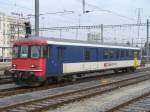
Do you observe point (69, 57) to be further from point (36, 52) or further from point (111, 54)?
point (111, 54)

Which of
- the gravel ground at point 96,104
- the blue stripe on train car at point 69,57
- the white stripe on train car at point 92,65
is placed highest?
the blue stripe on train car at point 69,57

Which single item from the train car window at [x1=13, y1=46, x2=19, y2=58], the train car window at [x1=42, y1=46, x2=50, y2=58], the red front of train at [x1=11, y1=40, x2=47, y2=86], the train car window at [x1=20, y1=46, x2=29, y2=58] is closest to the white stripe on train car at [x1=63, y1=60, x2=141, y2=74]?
the train car window at [x1=42, y1=46, x2=50, y2=58]

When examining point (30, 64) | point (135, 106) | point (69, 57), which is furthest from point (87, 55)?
point (135, 106)

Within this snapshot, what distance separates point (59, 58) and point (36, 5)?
23.9 feet

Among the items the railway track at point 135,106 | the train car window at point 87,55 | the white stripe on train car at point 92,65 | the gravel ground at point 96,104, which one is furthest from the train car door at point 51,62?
the railway track at point 135,106

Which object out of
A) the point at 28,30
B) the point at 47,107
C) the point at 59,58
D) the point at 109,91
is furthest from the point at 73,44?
the point at 47,107

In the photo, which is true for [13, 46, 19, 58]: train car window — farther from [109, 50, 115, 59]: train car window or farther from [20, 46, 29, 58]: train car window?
[109, 50, 115, 59]: train car window

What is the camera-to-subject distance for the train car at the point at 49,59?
20141 mm

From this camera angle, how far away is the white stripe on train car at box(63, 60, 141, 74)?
22766mm

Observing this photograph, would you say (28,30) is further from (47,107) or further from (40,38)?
(47,107)

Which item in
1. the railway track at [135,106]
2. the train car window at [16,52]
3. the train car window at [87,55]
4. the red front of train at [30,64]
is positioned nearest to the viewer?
the railway track at [135,106]

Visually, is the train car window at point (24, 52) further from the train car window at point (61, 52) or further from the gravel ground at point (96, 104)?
the gravel ground at point (96, 104)

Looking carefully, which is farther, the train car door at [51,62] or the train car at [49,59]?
the train car door at [51,62]

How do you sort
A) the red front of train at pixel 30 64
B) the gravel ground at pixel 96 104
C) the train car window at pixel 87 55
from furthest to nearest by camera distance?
the train car window at pixel 87 55 → the red front of train at pixel 30 64 → the gravel ground at pixel 96 104
